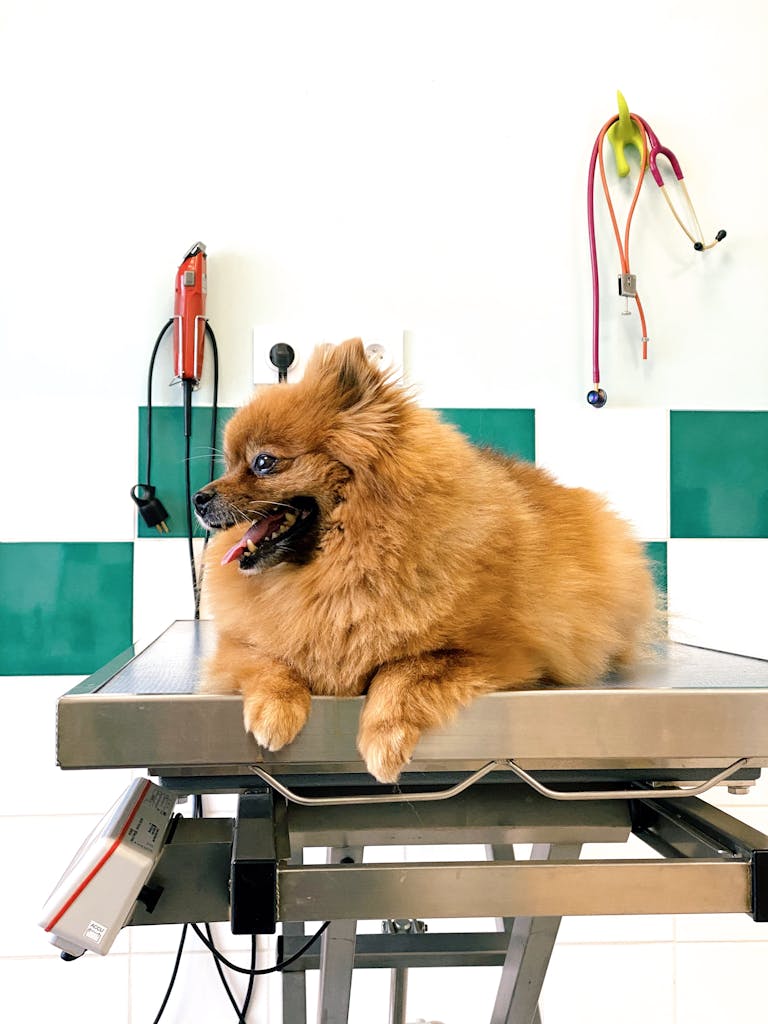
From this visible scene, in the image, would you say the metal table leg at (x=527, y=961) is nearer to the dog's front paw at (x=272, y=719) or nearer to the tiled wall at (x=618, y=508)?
the dog's front paw at (x=272, y=719)

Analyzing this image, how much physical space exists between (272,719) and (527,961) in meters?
0.57

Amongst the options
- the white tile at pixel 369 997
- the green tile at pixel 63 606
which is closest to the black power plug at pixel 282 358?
the green tile at pixel 63 606

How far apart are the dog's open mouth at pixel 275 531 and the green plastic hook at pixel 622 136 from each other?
1.23 meters

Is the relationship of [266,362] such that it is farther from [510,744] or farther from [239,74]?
[510,744]

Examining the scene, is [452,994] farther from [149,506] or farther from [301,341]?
[301,341]

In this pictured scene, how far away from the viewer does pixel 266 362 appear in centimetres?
179

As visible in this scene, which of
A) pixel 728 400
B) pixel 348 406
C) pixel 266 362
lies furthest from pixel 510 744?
pixel 728 400

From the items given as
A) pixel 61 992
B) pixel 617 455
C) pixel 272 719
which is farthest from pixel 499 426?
pixel 61 992

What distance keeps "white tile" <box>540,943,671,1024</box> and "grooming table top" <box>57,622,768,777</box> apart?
3.68ft

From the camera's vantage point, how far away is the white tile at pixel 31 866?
5.66 ft

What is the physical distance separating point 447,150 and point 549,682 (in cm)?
124

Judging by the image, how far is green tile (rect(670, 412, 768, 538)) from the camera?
6.14 ft

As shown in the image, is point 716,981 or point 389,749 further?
point 716,981

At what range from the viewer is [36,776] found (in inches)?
68.6
